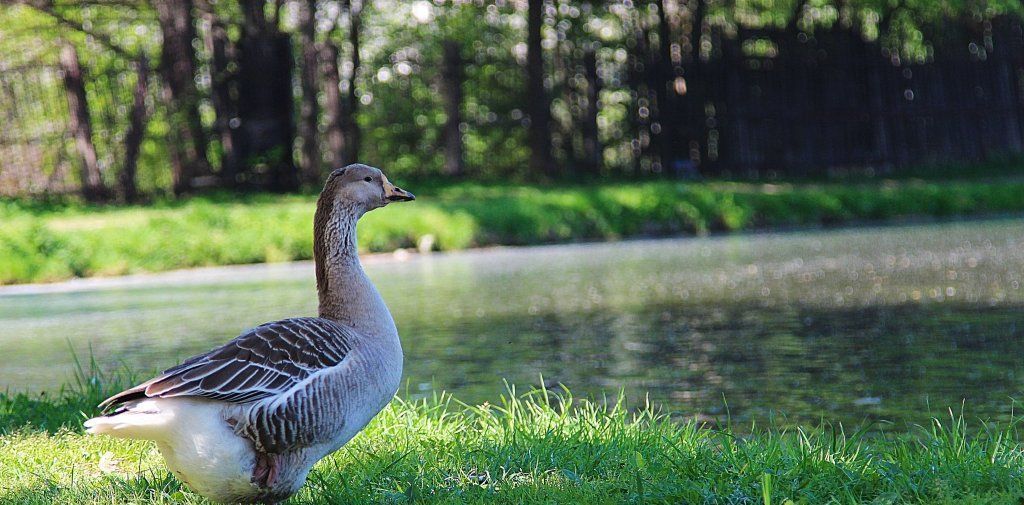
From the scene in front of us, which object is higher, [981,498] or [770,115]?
[770,115]

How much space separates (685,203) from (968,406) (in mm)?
12973

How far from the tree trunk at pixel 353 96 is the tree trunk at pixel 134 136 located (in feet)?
14.0

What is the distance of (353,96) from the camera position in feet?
87.9

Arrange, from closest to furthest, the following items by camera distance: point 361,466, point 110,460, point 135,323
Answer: point 361,466 → point 110,460 → point 135,323

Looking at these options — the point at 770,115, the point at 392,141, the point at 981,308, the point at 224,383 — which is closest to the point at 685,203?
the point at 770,115

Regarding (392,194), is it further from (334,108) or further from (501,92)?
(501,92)

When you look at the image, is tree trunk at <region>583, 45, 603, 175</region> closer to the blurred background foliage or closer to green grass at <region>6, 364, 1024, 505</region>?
the blurred background foliage

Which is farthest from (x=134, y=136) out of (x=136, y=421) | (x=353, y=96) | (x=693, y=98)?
(x=136, y=421)

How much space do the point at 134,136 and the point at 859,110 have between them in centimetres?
1489

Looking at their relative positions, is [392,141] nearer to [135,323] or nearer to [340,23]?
[340,23]

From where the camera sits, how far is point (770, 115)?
2580 cm

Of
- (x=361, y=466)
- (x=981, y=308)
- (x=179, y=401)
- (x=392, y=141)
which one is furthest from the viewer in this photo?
(x=392, y=141)

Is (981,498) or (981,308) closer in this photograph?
(981,498)

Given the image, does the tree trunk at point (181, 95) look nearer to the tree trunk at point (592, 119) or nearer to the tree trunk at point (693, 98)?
the tree trunk at point (592, 119)
